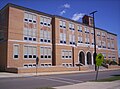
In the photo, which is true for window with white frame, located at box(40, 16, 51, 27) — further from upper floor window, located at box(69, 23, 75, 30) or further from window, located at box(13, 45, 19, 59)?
window, located at box(13, 45, 19, 59)

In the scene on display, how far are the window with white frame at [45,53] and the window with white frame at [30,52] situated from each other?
2181 millimetres

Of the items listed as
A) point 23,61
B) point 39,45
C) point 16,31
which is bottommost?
point 23,61

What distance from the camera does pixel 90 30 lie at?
57719 millimetres

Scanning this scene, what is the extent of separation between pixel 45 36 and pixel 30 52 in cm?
640

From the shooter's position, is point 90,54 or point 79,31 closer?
point 79,31

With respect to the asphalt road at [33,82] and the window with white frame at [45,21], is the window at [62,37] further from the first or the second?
the asphalt road at [33,82]

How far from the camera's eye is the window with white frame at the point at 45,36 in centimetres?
4150

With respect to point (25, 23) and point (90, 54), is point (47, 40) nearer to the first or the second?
point (25, 23)

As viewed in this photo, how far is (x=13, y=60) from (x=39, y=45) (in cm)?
803

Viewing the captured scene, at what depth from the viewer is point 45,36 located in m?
42.4

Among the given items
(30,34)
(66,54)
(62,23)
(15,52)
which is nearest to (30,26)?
(30,34)

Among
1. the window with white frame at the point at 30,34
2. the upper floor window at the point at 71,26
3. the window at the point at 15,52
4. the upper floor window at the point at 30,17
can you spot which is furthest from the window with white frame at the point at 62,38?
the window at the point at 15,52

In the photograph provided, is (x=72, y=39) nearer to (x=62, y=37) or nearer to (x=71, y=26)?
(x=71, y=26)

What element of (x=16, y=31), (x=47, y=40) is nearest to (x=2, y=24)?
(x=16, y=31)
